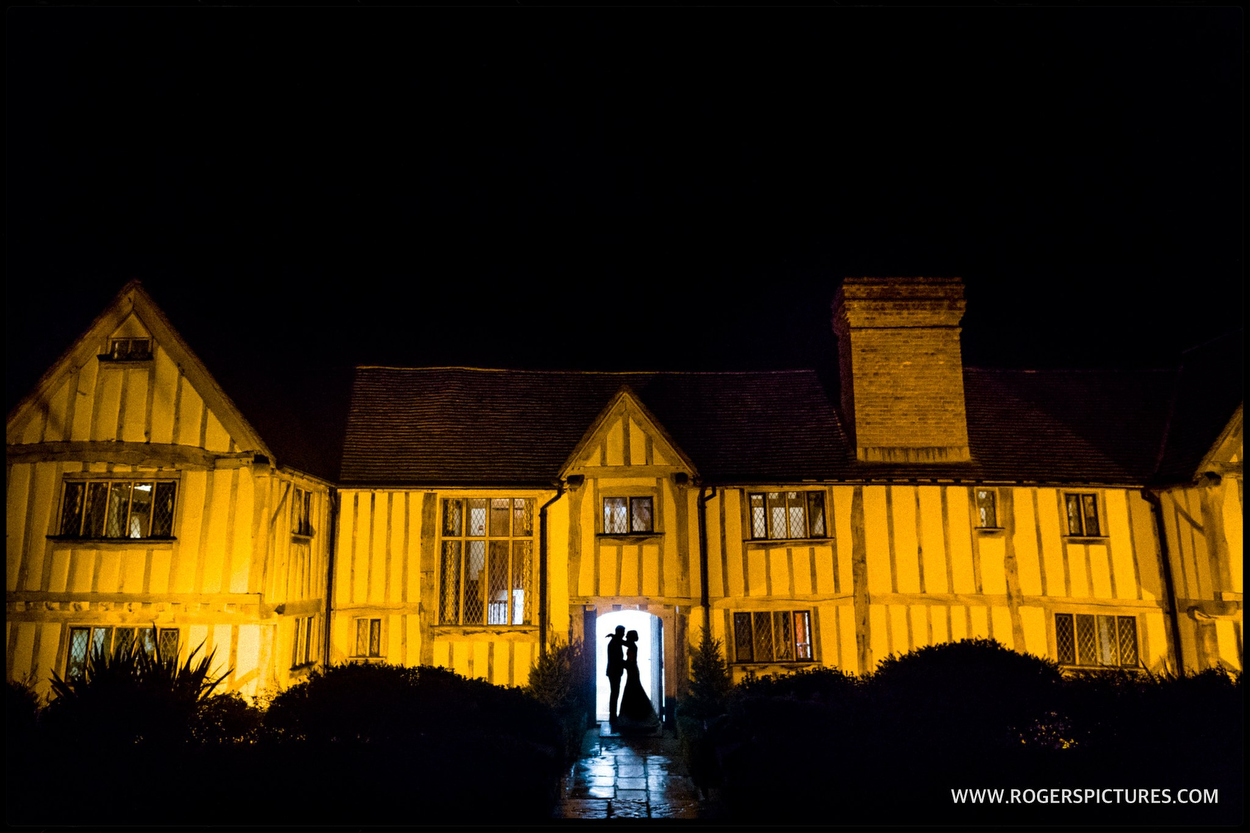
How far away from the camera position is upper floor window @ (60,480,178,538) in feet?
41.4

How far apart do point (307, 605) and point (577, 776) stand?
6.00m

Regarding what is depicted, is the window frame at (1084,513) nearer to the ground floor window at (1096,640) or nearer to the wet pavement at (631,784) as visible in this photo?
the ground floor window at (1096,640)

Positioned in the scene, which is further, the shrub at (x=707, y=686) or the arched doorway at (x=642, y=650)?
the arched doorway at (x=642, y=650)

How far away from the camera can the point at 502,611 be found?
15.4 meters

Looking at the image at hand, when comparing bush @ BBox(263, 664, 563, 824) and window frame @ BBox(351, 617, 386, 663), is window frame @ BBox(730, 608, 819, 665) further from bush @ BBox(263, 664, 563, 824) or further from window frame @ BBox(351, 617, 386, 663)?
window frame @ BBox(351, 617, 386, 663)

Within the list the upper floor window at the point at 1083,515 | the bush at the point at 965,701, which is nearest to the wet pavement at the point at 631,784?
the bush at the point at 965,701

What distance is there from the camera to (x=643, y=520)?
15.2m

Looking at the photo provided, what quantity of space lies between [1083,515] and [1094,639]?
232 centimetres

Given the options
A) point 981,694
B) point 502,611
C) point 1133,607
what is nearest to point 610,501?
point 502,611

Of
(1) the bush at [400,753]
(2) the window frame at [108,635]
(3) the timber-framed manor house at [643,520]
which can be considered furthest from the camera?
(3) the timber-framed manor house at [643,520]

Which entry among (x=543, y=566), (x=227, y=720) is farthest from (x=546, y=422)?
(x=227, y=720)

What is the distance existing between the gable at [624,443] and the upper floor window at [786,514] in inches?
71.3

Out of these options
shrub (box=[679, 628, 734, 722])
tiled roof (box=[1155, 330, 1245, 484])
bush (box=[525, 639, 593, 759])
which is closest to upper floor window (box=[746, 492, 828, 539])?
shrub (box=[679, 628, 734, 722])

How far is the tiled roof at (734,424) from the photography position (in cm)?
1559
